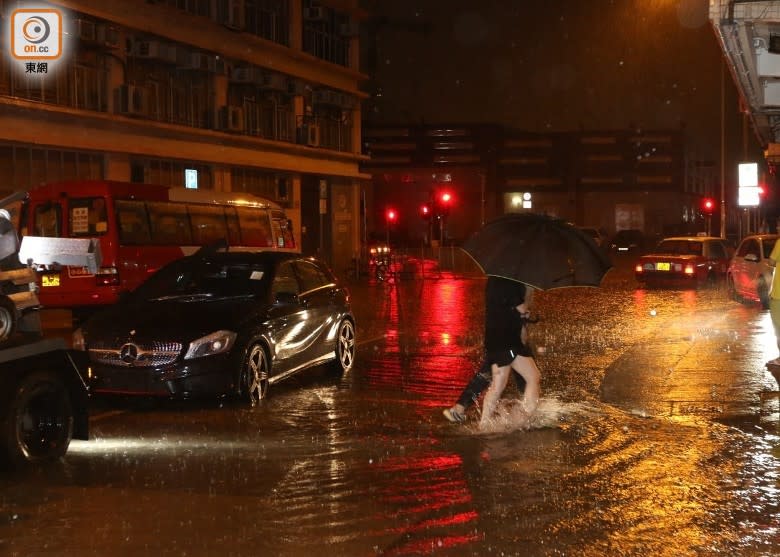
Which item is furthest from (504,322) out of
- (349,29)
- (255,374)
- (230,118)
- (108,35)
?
(349,29)

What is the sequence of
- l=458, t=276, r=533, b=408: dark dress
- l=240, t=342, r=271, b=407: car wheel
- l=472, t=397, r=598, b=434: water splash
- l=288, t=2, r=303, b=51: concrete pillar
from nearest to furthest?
l=458, t=276, r=533, b=408: dark dress < l=472, t=397, r=598, b=434: water splash < l=240, t=342, r=271, b=407: car wheel < l=288, t=2, r=303, b=51: concrete pillar

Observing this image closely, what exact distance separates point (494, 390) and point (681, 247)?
22.9m

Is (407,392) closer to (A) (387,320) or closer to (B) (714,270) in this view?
(A) (387,320)

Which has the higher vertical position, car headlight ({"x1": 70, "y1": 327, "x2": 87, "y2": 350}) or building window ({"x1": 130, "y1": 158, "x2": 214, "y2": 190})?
building window ({"x1": 130, "y1": 158, "x2": 214, "y2": 190})

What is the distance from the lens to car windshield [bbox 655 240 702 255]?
30.0 m

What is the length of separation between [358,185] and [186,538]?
4466 centimetres

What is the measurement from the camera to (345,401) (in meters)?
10.7

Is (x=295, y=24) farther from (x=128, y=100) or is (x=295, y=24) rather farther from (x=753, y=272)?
(x=753, y=272)

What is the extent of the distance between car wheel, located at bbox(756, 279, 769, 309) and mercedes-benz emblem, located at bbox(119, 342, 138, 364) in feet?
49.2

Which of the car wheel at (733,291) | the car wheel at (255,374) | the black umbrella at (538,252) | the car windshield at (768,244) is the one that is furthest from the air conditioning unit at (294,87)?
the black umbrella at (538,252)

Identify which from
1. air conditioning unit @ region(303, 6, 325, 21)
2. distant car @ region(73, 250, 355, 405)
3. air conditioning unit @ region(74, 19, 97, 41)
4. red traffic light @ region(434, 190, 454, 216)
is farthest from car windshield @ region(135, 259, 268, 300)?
air conditioning unit @ region(303, 6, 325, 21)

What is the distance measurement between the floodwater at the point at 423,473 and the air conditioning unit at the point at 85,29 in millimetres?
18745

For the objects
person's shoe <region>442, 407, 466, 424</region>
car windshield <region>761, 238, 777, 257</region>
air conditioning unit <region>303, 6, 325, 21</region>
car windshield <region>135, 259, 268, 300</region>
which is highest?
air conditioning unit <region>303, 6, 325, 21</region>

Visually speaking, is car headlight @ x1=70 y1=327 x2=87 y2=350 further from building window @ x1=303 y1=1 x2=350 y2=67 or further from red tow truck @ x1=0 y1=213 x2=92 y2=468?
building window @ x1=303 y1=1 x2=350 y2=67
